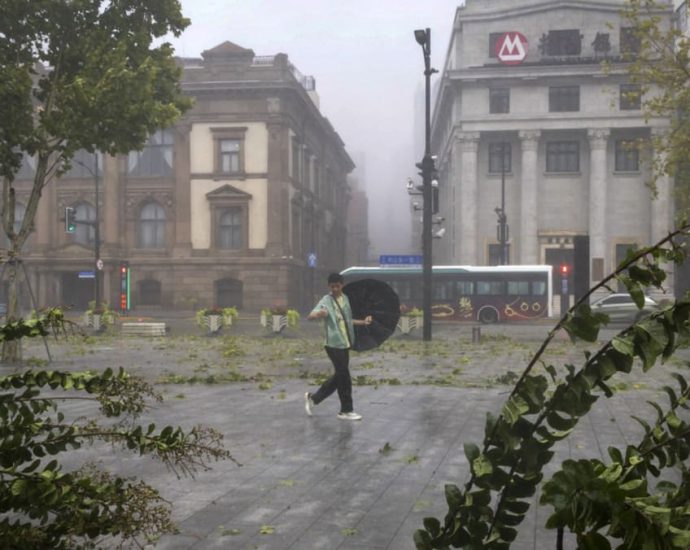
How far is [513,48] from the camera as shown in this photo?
53500 millimetres

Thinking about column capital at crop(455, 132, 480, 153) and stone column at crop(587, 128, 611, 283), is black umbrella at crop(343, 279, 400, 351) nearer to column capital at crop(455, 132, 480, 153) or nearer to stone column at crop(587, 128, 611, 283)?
stone column at crop(587, 128, 611, 283)

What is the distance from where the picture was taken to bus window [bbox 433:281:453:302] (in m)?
37.7

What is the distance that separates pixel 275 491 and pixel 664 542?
473 centimetres

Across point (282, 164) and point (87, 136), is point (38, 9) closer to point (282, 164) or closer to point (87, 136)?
point (87, 136)

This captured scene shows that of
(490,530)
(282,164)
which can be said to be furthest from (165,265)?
(490,530)

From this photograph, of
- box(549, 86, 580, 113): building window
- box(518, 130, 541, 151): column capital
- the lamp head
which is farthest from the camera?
box(518, 130, 541, 151): column capital

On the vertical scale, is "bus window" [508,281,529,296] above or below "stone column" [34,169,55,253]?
below

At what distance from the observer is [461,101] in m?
55.0

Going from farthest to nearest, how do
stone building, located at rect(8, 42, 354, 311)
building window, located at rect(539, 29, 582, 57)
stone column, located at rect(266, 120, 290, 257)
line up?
building window, located at rect(539, 29, 582, 57) → stone building, located at rect(8, 42, 354, 311) → stone column, located at rect(266, 120, 290, 257)

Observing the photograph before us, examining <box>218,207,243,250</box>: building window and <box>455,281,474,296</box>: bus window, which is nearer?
<box>455,281,474,296</box>: bus window

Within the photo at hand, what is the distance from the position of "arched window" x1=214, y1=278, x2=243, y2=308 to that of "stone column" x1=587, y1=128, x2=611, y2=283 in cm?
2466

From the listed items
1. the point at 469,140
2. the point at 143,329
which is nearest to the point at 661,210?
the point at 469,140

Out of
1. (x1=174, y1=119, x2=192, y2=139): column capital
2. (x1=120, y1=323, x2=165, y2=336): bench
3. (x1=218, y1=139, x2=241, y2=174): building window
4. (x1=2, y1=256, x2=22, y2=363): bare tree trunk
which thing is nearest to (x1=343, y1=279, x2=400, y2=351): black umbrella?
(x1=2, y1=256, x2=22, y2=363): bare tree trunk

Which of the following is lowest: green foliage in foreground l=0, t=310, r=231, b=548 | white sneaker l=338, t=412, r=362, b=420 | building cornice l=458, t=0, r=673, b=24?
white sneaker l=338, t=412, r=362, b=420
